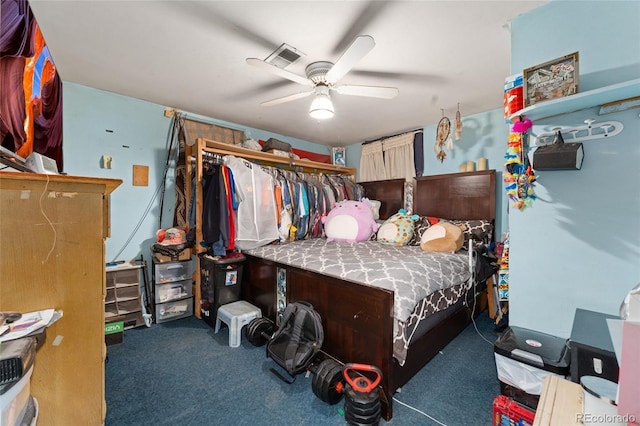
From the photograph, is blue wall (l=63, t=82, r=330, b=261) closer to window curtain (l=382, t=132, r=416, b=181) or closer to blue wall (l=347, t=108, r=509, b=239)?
window curtain (l=382, t=132, r=416, b=181)

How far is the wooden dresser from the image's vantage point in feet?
3.15

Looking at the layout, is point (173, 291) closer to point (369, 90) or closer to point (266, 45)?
point (266, 45)

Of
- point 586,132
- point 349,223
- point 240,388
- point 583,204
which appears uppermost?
point 586,132

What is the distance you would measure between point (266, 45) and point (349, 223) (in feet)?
6.29

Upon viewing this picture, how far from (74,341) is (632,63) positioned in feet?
8.82

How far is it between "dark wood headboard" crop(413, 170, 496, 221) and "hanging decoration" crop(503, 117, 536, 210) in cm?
179

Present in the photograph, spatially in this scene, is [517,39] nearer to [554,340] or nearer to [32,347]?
[554,340]

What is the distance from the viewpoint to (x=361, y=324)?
1573mm

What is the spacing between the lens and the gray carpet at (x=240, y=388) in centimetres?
142

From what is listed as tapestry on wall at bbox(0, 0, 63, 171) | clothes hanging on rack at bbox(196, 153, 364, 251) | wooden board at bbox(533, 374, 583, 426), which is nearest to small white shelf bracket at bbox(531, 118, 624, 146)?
wooden board at bbox(533, 374, 583, 426)

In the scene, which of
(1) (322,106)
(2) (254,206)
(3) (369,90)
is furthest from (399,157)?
(2) (254,206)

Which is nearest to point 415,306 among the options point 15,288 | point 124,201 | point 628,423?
point 628,423

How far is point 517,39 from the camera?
1.40 meters

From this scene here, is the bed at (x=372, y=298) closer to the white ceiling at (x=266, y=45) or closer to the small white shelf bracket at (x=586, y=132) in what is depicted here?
the small white shelf bracket at (x=586, y=132)
